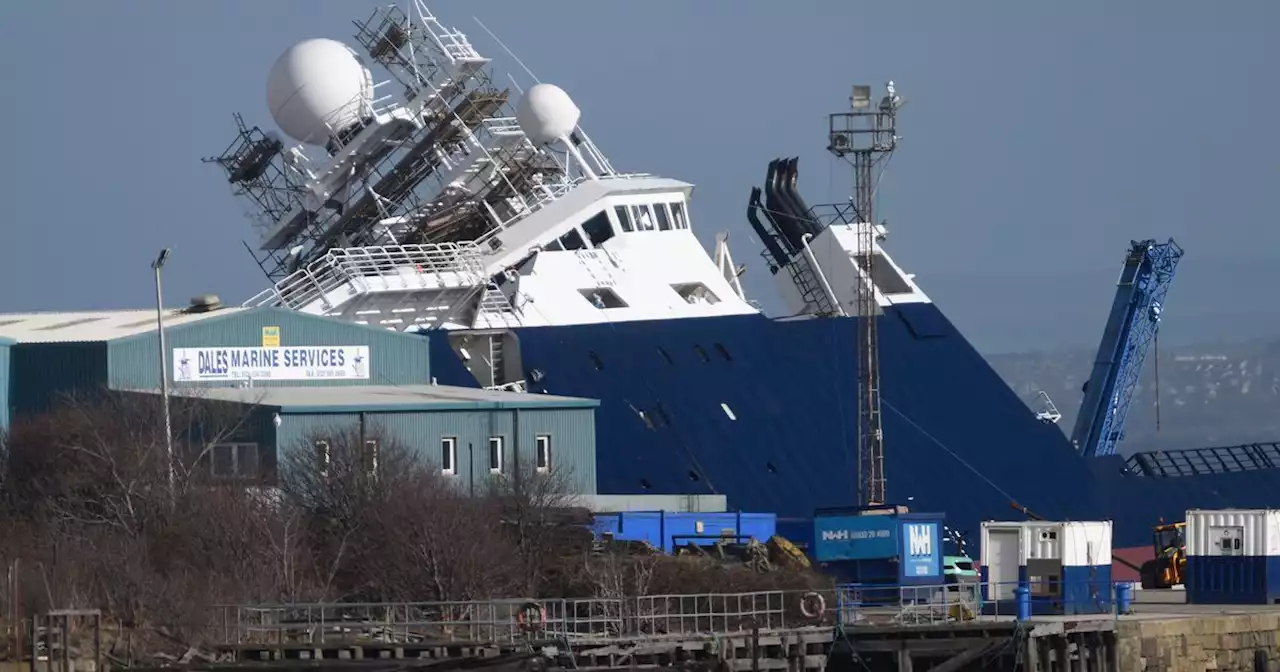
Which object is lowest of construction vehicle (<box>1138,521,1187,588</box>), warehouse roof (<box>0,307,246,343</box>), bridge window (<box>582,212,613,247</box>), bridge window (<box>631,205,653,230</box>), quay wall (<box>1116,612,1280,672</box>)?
quay wall (<box>1116,612,1280,672</box>)

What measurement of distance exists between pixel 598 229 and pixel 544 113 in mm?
2780

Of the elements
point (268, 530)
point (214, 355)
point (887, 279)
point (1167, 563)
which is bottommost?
point (1167, 563)

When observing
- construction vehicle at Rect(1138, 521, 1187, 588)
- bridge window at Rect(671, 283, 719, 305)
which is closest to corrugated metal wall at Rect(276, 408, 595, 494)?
bridge window at Rect(671, 283, 719, 305)

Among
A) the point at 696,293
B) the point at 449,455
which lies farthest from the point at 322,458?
the point at 696,293

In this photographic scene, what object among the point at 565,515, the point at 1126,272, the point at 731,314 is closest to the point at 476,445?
the point at 565,515

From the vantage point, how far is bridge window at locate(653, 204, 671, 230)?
164ft

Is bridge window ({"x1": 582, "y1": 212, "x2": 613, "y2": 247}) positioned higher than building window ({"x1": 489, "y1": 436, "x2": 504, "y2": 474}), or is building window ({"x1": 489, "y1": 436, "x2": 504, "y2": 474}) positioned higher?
bridge window ({"x1": 582, "y1": 212, "x2": 613, "y2": 247})

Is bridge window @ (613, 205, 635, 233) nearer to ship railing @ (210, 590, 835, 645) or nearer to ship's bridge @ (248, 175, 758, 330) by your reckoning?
ship's bridge @ (248, 175, 758, 330)

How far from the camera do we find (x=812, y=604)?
1460 inches

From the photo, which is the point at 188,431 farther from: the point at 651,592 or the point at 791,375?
the point at 791,375

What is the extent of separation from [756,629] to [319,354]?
14.6 metres

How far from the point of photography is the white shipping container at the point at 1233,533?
42750 millimetres

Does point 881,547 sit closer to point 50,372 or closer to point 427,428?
point 427,428

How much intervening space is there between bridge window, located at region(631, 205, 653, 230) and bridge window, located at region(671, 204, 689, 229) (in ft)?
2.28
